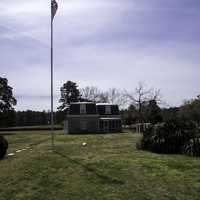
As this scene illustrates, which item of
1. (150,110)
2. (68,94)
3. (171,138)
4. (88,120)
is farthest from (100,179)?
(68,94)

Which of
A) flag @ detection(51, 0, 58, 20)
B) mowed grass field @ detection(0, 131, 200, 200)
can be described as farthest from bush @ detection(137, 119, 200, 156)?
flag @ detection(51, 0, 58, 20)

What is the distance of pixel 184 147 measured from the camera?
20.0m

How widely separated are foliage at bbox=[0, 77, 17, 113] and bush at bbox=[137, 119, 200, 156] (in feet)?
186

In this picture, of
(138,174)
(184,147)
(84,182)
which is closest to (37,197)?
(84,182)

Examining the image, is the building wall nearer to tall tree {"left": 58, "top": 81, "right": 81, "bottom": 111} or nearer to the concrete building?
the concrete building

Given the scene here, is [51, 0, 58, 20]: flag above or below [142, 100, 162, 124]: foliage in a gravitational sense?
above

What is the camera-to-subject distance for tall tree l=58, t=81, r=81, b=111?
9738 centimetres

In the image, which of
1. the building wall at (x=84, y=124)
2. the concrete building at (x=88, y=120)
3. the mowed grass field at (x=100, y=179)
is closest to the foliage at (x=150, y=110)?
the concrete building at (x=88, y=120)

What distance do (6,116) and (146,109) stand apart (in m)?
25.4

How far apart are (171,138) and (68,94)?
77.9 m

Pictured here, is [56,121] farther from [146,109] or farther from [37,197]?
[37,197]

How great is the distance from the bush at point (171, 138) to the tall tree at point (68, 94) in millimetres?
74690

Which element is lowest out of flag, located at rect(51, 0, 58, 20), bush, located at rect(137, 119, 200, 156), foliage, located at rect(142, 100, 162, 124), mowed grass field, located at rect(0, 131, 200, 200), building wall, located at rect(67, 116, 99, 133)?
mowed grass field, located at rect(0, 131, 200, 200)

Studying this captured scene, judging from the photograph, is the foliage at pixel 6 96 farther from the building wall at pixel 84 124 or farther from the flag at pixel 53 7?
the flag at pixel 53 7
